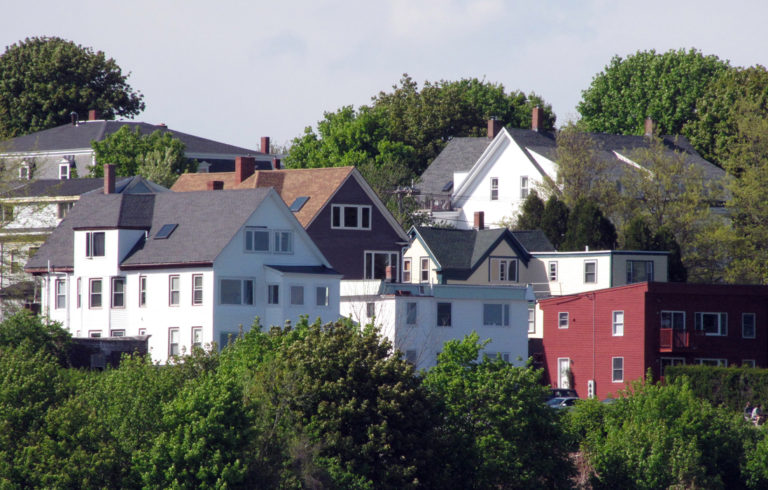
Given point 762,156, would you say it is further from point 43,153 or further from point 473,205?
point 43,153

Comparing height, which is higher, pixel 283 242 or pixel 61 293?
pixel 283 242

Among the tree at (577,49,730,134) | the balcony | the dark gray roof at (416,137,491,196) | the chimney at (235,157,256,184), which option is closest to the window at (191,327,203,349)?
the chimney at (235,157,256,184)

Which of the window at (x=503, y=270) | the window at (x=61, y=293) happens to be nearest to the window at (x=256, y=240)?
the window at (x=61, y=293)

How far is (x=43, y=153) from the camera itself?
101 metres

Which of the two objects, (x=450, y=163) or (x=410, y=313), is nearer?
(x=410, y=313)

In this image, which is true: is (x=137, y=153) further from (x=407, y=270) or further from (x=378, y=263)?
(x=378, y=263)

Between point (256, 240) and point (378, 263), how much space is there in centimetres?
1164

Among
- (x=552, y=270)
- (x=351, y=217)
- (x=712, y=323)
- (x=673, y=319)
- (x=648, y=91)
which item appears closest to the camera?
(x=673, y=319)

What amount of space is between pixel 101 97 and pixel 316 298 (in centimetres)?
5476

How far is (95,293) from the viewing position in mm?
69062

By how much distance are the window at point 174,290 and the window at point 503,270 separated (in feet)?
69.0

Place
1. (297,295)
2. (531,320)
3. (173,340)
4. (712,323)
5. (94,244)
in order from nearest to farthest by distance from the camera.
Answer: (173,340)
(297,295)
(94,244)
(712,323)
(531,320)

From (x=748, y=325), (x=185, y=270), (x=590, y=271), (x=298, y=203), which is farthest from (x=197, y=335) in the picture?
(x=748, y=325)

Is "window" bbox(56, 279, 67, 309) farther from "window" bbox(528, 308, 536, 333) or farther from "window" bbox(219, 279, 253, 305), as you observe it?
"window" bbox(528, 308, 536, 333)
